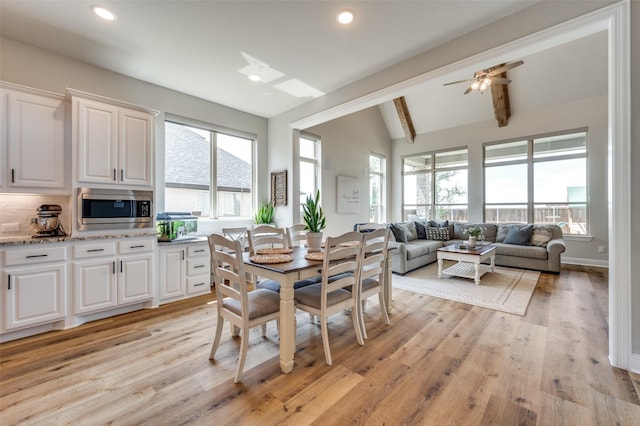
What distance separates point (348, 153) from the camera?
22.3 ft

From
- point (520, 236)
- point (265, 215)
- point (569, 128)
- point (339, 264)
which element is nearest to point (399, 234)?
point (520, 236)

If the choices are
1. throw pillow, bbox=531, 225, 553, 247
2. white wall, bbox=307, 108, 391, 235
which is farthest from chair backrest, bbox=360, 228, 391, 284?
throw pillow, bbox=531, 225, 553, 247

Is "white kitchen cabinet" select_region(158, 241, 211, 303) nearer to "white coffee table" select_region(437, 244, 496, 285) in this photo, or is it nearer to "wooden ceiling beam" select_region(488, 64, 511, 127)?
"white coffee table" select_region(437, 244, 496, 285)

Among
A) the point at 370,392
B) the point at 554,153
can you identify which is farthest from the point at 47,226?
the point at 554,153

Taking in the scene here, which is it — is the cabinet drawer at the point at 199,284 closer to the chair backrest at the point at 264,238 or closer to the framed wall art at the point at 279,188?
the chair backrest at the point at 264,238

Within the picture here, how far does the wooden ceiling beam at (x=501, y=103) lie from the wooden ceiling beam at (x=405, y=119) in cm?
201

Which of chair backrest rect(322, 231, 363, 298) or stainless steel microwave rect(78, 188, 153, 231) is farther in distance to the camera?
stainless steel microwave rect(78, 188, 153, 231)

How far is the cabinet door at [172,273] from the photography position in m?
3.38

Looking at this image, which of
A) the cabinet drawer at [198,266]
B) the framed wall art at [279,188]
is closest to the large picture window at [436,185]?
the framed wall art at [279,188]

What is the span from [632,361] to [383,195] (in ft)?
21.2

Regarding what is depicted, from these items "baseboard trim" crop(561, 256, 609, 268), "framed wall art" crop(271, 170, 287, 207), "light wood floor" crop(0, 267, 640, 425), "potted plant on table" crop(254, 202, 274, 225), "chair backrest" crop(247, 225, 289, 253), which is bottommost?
"light wood floor" crop(0, 267, 640, 425)

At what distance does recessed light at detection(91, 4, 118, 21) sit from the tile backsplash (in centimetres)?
190

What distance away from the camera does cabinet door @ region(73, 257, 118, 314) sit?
9.05 ft

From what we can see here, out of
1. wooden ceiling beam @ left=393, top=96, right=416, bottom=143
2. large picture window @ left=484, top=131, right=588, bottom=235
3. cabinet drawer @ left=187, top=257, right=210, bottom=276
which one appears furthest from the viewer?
wooden ceiling beam @ left=393, top=96, right=416, bottom=143
